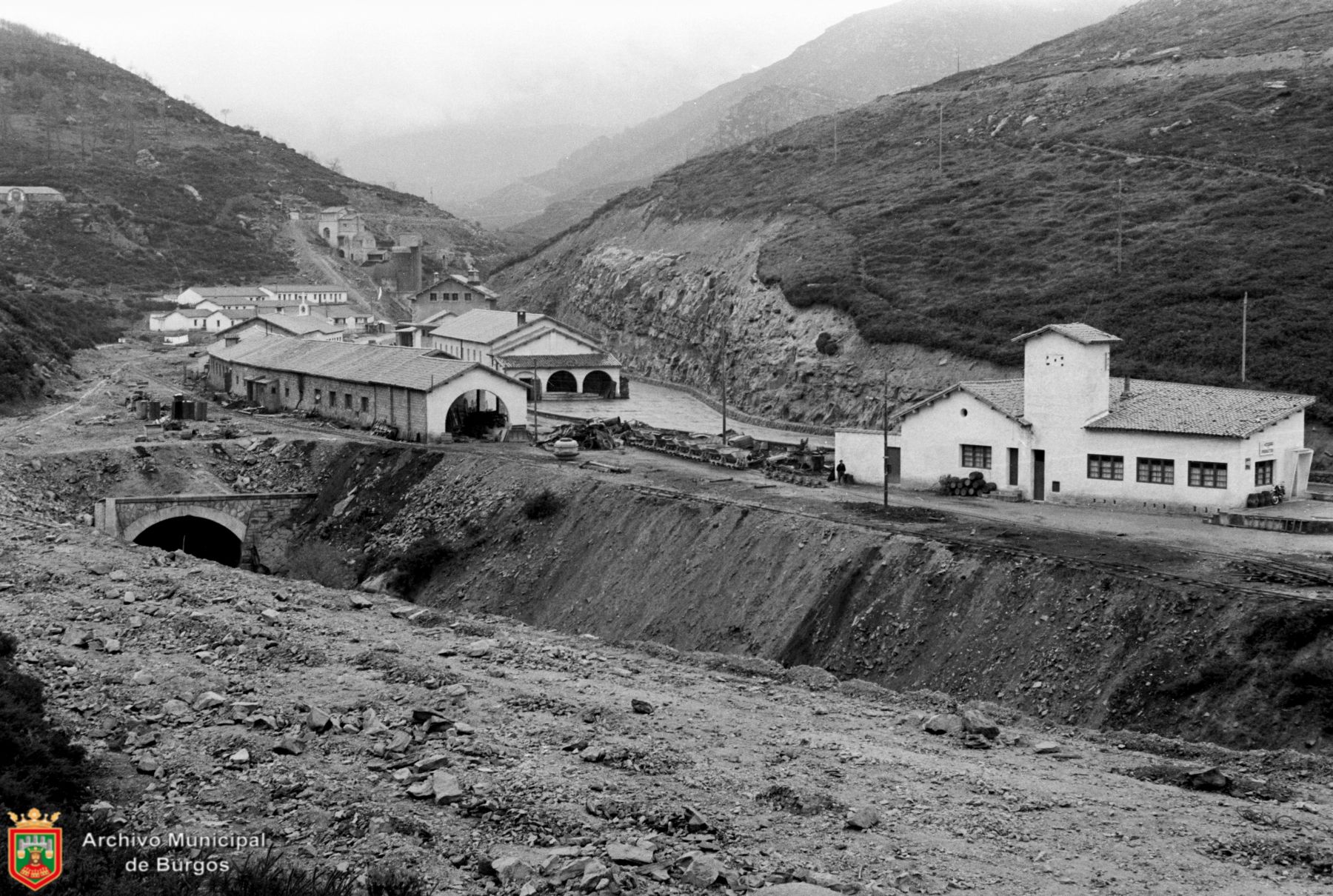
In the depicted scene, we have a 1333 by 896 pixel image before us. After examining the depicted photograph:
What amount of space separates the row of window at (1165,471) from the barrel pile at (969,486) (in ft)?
9.89

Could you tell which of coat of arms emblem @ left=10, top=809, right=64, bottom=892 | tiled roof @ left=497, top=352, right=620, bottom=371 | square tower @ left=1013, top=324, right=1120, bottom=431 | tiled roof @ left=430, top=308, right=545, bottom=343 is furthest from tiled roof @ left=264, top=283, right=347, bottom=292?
coat of arms emblem @ left=10, top=809, right=64, bottom=892

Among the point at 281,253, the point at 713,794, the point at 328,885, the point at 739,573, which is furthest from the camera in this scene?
the point at 281,253

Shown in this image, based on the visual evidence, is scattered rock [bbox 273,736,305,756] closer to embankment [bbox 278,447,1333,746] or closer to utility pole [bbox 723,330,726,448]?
embankment [bbox 278,447,1333,746]

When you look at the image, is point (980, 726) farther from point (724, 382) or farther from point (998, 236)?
point (998, 236)

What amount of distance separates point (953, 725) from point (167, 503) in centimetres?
2908

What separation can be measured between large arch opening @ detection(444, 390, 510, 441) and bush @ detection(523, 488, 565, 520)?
37.7 feet

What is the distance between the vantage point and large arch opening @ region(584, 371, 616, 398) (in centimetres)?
6912

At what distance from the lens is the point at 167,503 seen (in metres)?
42.7

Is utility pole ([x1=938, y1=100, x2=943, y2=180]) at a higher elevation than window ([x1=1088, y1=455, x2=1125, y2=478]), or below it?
higher

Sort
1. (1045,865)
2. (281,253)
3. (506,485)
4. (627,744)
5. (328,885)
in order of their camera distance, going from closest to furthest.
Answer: (328,885)
(1045,865)
(627,744)
(506,485)
(281,253)

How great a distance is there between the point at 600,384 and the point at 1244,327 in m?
31.8

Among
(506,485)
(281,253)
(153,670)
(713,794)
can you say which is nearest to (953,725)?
(713,794)

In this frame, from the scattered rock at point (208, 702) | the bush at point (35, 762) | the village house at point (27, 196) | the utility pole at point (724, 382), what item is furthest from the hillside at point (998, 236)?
the village house at point (27, 196)

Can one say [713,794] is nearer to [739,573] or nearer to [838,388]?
[739,573]
